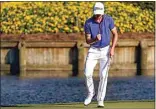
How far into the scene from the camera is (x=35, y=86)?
24703 mm

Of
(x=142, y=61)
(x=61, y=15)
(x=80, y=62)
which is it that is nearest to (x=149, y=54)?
(x=142, y=61)

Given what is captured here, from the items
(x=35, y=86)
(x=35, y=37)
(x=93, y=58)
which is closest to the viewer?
(x=93, y=58)

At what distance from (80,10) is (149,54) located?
517 centimetres

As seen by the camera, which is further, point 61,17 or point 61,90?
point 61,17

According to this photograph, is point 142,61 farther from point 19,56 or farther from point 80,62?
point 19,56

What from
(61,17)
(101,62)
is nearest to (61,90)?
(61,17)

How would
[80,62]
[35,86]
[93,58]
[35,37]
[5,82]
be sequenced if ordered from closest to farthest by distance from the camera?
[93,58], [35,86], [5,82], [80,62], [35,37]

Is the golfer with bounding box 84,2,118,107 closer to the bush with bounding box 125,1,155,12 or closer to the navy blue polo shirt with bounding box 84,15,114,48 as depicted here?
the navy blue polo shirt with bounding box 84,15,114,48

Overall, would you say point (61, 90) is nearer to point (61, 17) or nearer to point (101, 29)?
point (61, 17)

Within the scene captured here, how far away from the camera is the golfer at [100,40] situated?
36.8 feet

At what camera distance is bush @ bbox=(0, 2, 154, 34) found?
1277 inches

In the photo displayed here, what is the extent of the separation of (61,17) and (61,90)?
32.3 ft

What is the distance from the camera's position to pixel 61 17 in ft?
107

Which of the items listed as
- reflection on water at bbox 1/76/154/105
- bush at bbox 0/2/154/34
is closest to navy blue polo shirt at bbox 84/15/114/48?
reflection on water at bbox 1/76/154/105
